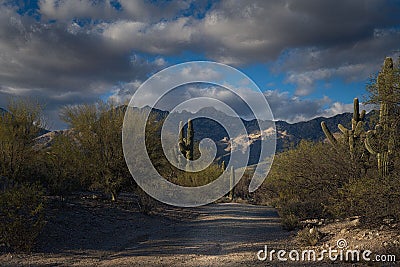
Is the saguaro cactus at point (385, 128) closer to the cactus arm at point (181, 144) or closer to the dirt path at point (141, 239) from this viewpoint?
the dirt path at point (141, 239)

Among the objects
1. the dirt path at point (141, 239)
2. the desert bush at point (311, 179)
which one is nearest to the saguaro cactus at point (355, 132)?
the desert bush at point (311, 179)

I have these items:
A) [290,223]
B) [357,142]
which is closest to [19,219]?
[290,223]

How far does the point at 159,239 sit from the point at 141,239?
615mm

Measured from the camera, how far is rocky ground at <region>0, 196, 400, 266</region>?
30.5ft

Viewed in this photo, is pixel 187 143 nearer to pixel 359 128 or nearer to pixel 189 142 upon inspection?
pixel 189 142

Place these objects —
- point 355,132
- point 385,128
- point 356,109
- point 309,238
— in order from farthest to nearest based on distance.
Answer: point 356,109 → point 355,132 → point 385,128 → point 309,238

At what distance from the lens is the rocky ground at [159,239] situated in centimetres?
929

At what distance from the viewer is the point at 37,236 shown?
11.0 metres

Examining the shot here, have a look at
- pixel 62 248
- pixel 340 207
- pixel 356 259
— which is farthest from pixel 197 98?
pixel 356 259

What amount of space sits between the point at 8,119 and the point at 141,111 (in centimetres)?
641

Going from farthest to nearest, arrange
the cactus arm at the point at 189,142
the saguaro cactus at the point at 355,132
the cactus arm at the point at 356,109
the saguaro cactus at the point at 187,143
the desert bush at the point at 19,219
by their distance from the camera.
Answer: the cactus arm at the point at 189,142
the saguaro cactus at the point at 187,143
the cactus arm at the point at 356,109
the saguaro cactus at the point at 355,132
the desert bush at the point at 19,219

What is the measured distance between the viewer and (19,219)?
1045cm

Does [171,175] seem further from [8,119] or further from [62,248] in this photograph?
[62,248]

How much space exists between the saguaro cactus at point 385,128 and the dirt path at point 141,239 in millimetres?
4556
